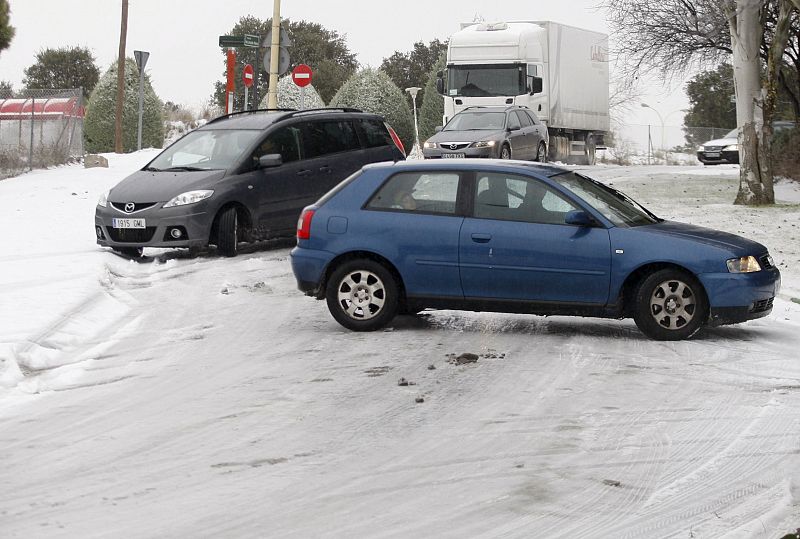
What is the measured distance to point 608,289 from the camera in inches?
436

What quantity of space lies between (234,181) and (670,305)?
7.69 metres

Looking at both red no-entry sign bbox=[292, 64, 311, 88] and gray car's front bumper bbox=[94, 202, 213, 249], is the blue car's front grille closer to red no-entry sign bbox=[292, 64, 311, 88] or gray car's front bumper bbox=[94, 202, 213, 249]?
gray car's front bumper bbox=[94, 202, 213, 249]

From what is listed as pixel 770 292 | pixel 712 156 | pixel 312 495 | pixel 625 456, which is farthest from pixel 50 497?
pixel 712 156

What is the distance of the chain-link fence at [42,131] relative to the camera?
104ft

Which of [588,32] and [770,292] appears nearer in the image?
[770,292]

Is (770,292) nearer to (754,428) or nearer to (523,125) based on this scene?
(754,428)

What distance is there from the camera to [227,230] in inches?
675

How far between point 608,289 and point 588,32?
103 ft

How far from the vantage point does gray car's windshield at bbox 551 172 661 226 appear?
1144 centimetres

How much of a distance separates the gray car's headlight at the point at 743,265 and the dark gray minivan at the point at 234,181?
7748mm

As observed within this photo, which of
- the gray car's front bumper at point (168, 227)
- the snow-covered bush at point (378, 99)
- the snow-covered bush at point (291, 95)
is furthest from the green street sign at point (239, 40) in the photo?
the snow-covered bush at point (291, 95)

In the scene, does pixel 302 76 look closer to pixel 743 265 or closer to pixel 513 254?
pixel 513 254

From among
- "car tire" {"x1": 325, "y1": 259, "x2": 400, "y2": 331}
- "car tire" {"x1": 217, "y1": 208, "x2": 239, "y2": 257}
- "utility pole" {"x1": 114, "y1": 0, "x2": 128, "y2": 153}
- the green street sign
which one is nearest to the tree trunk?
the green street sign

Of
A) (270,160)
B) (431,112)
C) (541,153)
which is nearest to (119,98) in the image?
(431,112)
